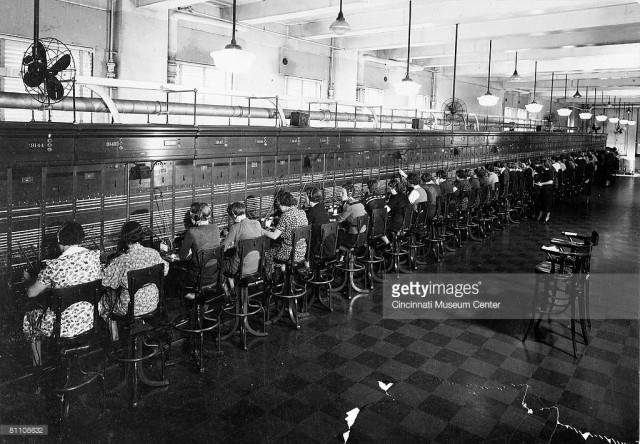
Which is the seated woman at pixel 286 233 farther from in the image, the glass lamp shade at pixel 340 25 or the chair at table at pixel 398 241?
the glass lamp shade at pixel 340 25

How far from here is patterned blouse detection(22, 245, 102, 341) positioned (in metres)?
3.60

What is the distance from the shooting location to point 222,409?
12.5 ft

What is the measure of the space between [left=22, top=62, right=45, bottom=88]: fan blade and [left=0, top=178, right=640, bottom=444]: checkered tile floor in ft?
7.84

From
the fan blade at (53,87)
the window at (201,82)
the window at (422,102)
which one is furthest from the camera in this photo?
the window at (422,102)

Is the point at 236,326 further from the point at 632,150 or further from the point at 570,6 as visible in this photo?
the point at 632,150

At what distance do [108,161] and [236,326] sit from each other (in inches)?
78.4

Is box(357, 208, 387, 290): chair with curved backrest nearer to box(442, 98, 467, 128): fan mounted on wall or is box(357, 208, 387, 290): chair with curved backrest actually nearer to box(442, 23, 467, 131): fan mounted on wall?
box(442, 23, 467, 131): fan mounted on wall

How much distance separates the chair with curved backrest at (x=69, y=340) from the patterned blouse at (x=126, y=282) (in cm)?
15

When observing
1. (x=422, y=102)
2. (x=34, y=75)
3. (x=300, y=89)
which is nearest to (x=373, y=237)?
(x=34, y=75)

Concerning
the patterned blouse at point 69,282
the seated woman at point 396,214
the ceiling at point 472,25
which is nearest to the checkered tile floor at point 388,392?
the patterned blouse at point 69,282

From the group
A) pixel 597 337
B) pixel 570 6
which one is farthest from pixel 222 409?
pixel 570 6

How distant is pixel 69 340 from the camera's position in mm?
3607

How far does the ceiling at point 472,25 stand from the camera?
8586 mm

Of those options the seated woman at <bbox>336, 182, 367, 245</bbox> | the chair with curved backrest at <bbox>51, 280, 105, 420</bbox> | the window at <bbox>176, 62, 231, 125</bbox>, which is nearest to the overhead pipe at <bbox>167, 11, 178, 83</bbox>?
the window at <bbox>176, 62, 231, 125</bbox>
